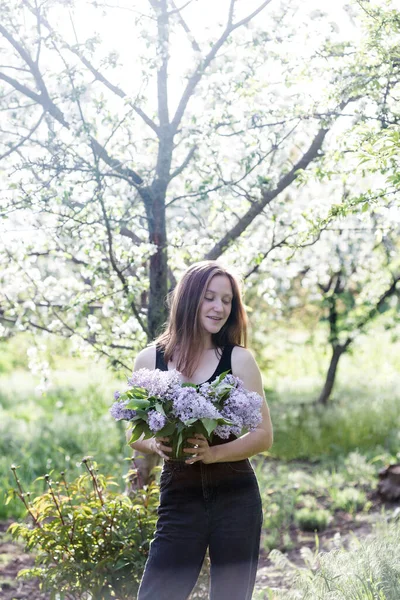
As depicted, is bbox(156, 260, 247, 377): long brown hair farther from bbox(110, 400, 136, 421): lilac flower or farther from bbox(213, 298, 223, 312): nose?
bbox(110, 400, 136, 421): lilac flower

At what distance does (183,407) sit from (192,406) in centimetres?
3

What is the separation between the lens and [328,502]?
646 centimetres

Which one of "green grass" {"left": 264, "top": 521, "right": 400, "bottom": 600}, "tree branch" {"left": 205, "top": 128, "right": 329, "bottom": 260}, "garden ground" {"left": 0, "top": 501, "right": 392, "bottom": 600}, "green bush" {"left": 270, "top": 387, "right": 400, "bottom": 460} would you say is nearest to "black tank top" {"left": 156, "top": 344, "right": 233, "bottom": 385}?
"green grass" {"left": 264, "top": 521, "right": 400, "bottom": 600}

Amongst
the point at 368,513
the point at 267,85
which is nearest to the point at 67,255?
the point at 267,85

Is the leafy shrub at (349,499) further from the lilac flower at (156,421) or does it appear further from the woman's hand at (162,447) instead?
the lilac flower at (156,421)

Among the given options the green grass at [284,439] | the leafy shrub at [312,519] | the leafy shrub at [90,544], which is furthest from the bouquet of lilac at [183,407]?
the leafy shrub at [312,519]

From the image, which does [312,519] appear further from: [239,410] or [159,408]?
[159,408]

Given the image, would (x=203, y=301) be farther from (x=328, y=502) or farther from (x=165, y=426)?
(x=328, y=502)

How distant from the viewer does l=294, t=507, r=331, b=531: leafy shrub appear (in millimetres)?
5797

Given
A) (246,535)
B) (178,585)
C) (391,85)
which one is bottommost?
(178,585)

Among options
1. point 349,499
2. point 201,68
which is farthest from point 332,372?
point 201,68

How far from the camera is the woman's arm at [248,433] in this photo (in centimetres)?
269

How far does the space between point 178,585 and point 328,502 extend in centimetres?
399

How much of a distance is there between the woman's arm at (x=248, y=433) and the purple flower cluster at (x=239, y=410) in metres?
0.13
